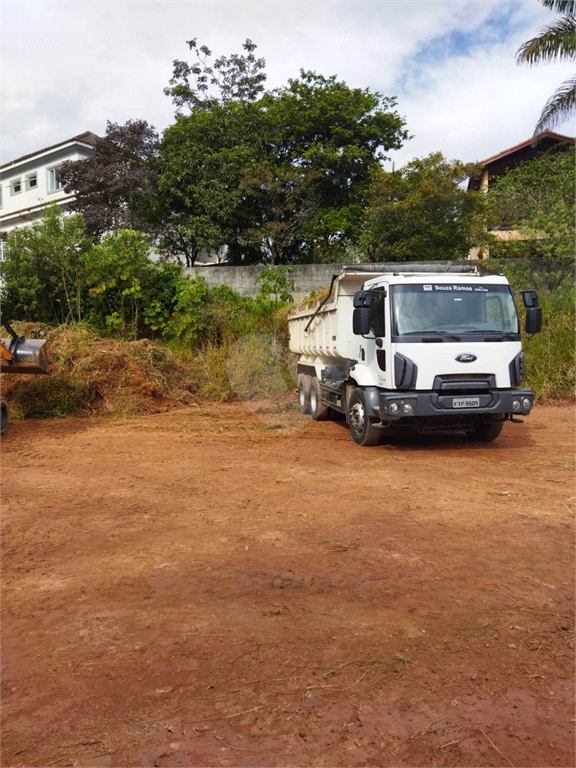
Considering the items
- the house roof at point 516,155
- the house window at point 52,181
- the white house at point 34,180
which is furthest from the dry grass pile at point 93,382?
the house window at point 52,181

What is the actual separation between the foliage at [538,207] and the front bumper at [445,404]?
7.81m

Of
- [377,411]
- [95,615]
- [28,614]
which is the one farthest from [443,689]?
[377,411]

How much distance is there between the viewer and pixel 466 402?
8016mm

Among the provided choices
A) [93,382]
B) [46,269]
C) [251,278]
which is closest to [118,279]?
[46,269]

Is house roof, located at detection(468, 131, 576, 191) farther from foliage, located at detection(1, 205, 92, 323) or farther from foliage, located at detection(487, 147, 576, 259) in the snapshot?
foliage, located at detection(1, 205, 92, 323)

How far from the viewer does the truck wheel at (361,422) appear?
8633mm

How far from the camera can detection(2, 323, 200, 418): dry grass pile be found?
11891mm

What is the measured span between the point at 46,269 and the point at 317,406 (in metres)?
8.56

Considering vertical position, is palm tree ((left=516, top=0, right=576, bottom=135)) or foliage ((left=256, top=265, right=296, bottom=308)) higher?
palm tree ((left=516, top=0, right=576, bottom=135))

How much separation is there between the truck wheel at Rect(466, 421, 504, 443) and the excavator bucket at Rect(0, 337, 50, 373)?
278 inches

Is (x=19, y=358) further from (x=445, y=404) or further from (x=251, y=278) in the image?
(x=251, y=278)

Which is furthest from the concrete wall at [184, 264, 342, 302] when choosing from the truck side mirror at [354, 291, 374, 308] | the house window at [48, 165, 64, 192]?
the house window at [48, 165, 64, 192]

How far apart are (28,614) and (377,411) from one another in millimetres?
5385

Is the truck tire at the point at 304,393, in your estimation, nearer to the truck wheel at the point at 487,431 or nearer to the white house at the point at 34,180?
the truck wheel at the point at 487,431
